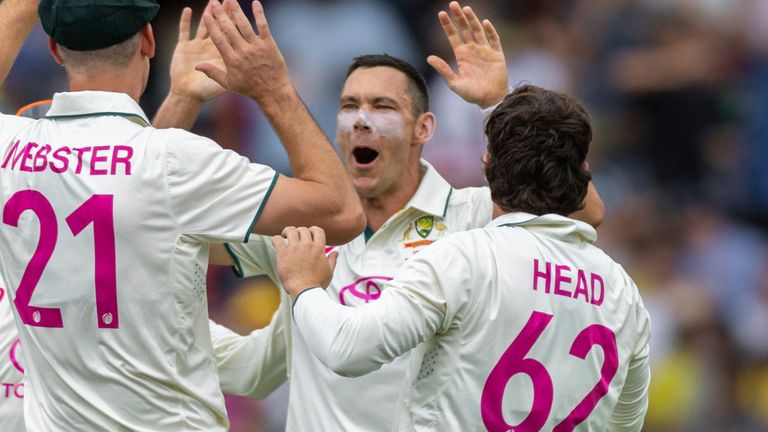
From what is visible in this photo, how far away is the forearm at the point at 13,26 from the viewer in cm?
481

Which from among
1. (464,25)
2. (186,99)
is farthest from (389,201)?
(186,99)

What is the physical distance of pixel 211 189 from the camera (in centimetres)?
408

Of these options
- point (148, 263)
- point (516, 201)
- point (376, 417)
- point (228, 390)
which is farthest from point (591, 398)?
point (228, 390)

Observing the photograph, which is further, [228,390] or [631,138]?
[631,138]

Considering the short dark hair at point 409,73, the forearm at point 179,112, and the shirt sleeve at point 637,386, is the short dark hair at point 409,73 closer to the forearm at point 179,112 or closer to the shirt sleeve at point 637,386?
the forearm at point 179,112

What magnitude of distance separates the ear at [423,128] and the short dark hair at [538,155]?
154cm

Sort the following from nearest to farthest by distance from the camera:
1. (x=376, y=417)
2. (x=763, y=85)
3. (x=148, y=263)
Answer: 1. (x=148, y=263)
2. (x=376, y=417)
3. (x=763, y=85)

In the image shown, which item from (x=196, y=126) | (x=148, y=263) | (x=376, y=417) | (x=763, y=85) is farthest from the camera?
(x=196, y=126)

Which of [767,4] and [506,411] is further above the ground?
[767,4]

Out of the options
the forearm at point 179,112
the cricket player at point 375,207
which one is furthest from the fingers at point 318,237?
the forearm at point 179,112

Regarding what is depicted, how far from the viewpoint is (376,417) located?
16.6ft

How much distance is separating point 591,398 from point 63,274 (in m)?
1.78

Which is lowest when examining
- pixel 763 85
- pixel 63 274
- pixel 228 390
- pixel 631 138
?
pixel 228 390

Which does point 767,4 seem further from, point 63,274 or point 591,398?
point 63,274
